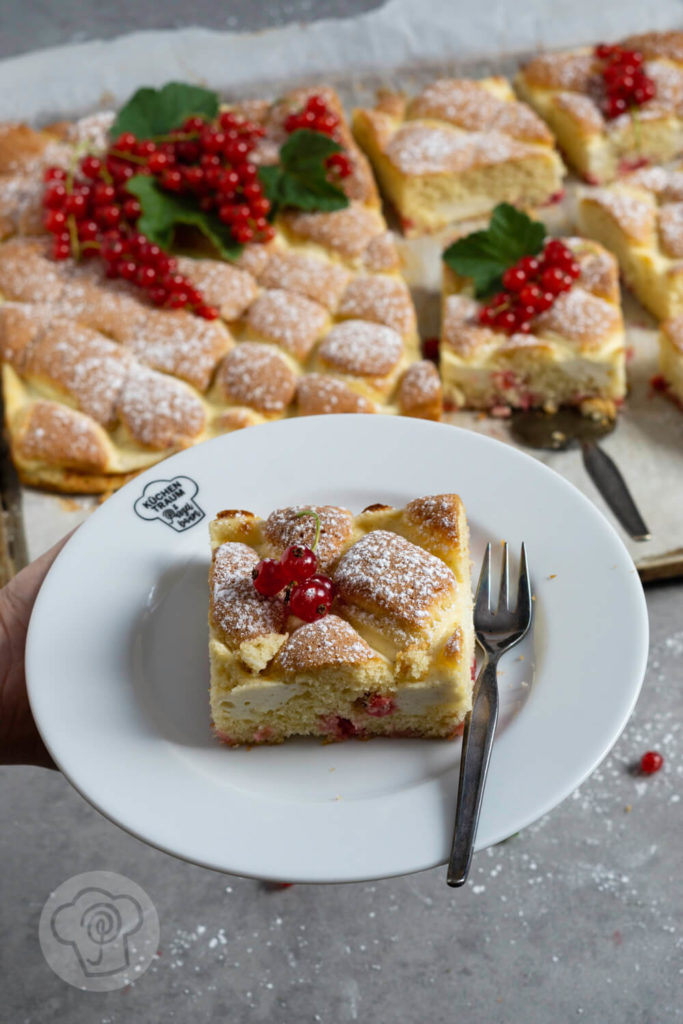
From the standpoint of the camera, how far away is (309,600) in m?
1.80

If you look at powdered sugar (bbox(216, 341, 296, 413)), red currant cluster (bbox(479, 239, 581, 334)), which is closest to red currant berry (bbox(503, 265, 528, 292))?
red currant cluster (bbox(479, 239, 581, 334))

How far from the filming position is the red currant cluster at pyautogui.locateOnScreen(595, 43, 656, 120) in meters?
3.99

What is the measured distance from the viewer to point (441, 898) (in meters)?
2.51

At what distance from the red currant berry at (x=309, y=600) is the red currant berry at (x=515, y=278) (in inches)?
72.5

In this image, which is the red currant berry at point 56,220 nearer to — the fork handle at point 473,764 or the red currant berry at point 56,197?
the red currant berry at point 56,197

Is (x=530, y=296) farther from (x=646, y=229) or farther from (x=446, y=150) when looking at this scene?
(x=446, y=150)

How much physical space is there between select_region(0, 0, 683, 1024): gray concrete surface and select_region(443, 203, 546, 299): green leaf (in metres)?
1.53

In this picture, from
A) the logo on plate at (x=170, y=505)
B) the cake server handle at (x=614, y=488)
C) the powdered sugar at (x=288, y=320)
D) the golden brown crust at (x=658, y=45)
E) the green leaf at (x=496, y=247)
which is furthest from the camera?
the golden brown crust at (x=658, y=45)

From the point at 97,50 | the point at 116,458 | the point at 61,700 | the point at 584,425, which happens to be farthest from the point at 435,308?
the point at 61,700

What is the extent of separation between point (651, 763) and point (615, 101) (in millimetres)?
2672

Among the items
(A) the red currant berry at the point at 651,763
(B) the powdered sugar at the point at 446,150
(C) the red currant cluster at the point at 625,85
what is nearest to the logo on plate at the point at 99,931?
(A) the red currant berry at the point at 651,763

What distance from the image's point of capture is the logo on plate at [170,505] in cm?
210

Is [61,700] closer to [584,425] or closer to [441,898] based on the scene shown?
[441,898]

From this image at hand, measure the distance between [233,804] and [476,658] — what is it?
53 cm
